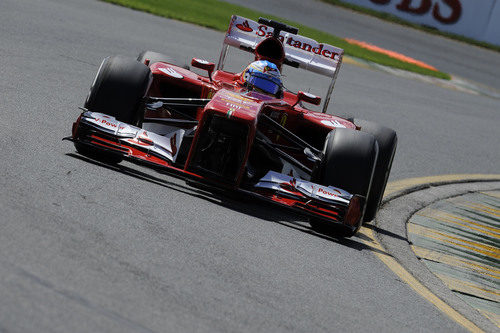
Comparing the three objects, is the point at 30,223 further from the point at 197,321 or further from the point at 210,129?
the point at 210,129

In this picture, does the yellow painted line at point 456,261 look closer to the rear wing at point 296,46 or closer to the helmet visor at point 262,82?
the helmet visor at point 262,82

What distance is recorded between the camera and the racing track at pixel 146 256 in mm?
4355

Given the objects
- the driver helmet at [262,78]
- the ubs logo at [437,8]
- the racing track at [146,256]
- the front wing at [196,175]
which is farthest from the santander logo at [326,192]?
the ubs logo at [437,8]

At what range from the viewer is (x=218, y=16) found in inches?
885

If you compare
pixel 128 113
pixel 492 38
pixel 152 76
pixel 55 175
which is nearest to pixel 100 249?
pixel 55 175

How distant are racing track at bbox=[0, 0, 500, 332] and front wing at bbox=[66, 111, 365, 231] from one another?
16cm

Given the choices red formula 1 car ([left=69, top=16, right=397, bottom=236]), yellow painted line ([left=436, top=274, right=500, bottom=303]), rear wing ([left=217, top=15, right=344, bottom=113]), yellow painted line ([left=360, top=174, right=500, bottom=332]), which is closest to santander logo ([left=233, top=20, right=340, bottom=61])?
rear wing ([left=217, top=15, right=344, bottom=113])

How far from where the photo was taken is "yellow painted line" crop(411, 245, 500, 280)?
7.77 m

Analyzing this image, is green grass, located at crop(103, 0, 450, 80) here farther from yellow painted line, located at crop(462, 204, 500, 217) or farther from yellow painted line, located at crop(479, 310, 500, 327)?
yellow painted line, located at crop(479, 310, 500, 327)

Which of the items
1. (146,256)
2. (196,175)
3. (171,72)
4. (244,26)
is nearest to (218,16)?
(244,26)

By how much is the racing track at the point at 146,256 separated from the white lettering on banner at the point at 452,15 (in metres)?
20.1

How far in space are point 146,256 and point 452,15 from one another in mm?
25151

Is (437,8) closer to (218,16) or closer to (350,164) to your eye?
(218,16)

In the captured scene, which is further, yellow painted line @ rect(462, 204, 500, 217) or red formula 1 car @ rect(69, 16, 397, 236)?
yellow painted line @ rect(462, 204, 500, 217)
